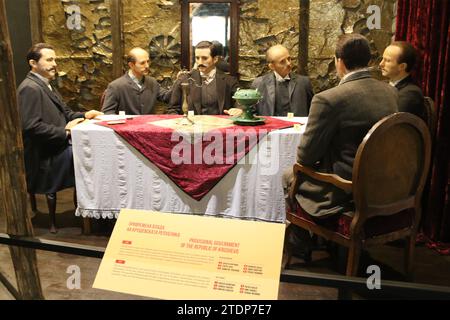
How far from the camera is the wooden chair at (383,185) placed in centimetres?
218

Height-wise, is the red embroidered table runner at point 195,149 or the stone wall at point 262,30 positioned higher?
the stone wall at point 262,30

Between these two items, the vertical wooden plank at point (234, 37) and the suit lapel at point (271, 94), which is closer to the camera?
the suit lapel at point (271, 94)

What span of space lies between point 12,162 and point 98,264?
140 cm

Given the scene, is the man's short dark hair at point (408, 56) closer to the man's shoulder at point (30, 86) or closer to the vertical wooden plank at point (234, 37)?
the vertical wooden plank at point (234, 37)

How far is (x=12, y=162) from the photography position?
1.70 meters

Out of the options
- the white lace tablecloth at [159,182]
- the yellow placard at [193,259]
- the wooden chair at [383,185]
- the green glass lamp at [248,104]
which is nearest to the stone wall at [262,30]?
the green glass lamp at [248,104]

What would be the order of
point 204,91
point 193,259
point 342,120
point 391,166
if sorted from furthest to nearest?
point 204,91, point 342,120, point 391,166, point 193,259

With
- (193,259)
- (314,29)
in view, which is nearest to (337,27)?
(314,29)

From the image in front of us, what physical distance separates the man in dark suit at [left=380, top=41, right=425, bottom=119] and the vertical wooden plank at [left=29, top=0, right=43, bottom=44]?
144 inches

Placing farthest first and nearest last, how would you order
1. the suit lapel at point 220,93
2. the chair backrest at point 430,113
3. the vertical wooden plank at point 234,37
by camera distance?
the vertical wooden plank at point 234,37 < the suit lapel at point 220,93 < the chair backrest at point 430,113

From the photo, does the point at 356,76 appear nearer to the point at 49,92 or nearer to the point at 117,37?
the point at 49,92

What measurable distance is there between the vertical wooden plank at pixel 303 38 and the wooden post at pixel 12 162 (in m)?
3.64

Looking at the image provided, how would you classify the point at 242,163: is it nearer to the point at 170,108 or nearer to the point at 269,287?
the point at 170,108
